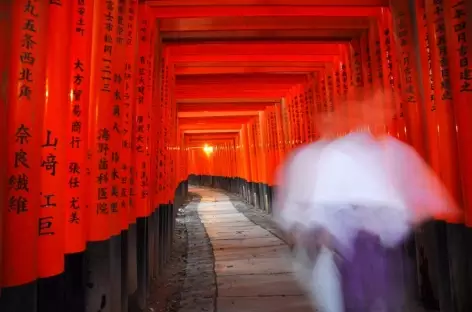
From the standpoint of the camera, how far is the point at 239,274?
4492 mm

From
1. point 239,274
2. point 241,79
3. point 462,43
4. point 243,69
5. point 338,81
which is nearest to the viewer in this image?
point 462,43

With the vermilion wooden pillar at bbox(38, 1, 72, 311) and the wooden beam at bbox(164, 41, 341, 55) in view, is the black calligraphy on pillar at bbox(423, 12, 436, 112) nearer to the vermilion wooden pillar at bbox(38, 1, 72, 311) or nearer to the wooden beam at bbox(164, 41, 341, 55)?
the wooden beam at bbox(164, 41, 341, 55)

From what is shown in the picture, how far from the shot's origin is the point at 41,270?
1.47m

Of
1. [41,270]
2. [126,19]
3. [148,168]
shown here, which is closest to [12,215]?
[41,270]

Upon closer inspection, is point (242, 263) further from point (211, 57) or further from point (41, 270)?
point (41, 270)

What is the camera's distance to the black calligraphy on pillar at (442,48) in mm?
2432

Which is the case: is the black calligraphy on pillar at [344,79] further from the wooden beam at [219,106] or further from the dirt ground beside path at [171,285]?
the wooden beam at [219,106]

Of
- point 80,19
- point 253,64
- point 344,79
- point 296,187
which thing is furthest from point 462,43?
point 296,187

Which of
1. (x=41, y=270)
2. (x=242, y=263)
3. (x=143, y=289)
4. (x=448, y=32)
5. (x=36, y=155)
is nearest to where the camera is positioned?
(x=36, y=155)

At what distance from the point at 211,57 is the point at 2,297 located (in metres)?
4.52

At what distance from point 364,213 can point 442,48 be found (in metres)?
2.39

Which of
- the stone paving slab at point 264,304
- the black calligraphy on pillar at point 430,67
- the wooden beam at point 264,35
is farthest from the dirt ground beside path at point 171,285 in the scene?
the wooden beam at point 264,35

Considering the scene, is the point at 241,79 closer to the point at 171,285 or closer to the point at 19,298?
the point at 171,285

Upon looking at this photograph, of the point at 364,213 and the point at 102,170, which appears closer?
the point at 102,170
